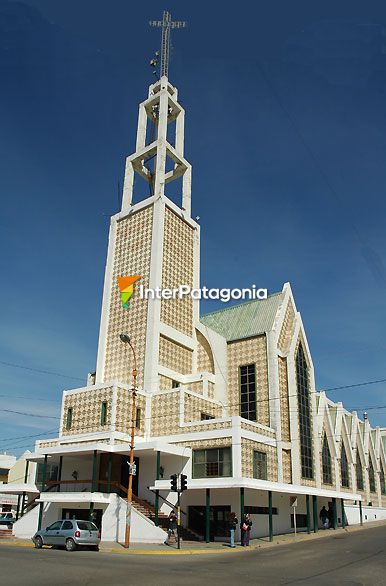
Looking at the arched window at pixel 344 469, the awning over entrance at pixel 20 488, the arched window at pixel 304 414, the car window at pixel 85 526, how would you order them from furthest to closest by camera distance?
the arched window at pixel 344 469, the arched window at pixel 304 414, the awning over entrance at pixel 20 488, the car window at pixel 85 526

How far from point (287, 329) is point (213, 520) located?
18.3 m

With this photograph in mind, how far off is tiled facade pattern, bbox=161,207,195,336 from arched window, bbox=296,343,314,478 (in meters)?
9.78

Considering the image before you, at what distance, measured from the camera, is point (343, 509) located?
42.9 meters

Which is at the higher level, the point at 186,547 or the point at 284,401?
the point at 284,401

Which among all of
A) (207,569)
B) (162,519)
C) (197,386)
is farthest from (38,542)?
(197,386)

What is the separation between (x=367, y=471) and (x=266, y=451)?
29.0 metres

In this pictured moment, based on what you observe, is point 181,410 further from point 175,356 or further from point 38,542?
point 38,542

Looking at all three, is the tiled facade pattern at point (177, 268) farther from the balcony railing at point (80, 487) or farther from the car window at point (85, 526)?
the car window at point (85, 526)

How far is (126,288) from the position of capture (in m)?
45.0

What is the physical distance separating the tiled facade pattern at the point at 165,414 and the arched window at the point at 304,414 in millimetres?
11075

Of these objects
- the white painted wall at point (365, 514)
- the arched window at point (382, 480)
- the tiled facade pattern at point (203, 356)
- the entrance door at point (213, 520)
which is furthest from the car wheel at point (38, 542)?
the arched window at point (382, 480)

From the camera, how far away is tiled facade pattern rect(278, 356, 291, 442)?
40.1 meters

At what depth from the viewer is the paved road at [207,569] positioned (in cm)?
1363

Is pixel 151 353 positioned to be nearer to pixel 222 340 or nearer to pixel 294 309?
pixel 222 340
